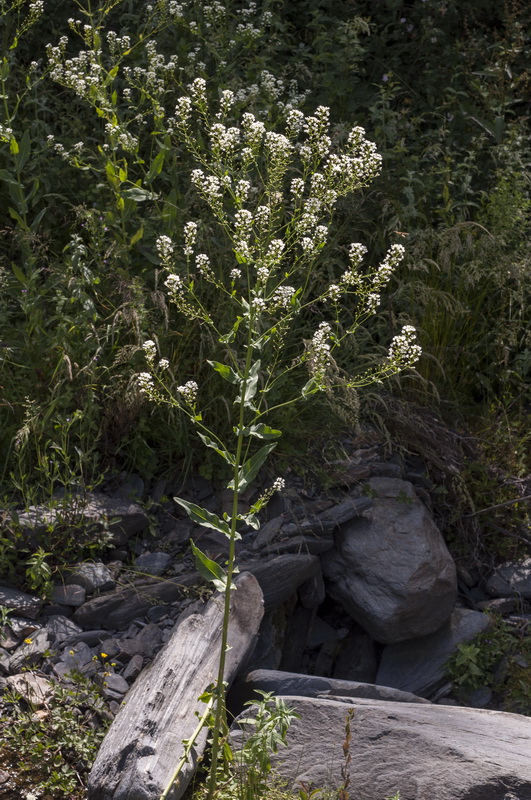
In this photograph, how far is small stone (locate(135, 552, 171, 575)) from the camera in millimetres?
3850

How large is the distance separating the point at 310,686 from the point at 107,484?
126 centimetres

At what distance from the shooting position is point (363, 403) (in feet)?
14.9

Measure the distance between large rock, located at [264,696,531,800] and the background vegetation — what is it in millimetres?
1246

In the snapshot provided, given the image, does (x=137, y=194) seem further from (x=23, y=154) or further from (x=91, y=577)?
(x=91, y=577)

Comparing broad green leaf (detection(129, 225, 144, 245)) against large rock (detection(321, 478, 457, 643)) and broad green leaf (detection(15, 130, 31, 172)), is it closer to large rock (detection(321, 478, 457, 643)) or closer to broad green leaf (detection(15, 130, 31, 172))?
broad green leaf (detection(15, 130, 31, 172))

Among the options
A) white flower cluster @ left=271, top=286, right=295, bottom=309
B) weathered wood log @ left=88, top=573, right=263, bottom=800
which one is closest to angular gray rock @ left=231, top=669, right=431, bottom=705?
weathered wood log @ left=88, top=573, right=263, bottom=800

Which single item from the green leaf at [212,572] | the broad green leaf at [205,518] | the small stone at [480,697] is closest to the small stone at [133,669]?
the green leaf at [212,572]

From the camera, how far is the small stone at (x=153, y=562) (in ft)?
12.6

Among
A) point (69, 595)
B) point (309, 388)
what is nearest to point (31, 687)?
point (69, 595)

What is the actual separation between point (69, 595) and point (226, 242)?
1.86m

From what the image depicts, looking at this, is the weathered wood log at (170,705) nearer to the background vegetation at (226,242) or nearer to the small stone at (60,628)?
the small stone at (60,628)

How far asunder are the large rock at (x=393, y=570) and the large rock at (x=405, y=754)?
2.86ft

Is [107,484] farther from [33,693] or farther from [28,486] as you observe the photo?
[33,693]

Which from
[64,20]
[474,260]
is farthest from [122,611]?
[64,20]
